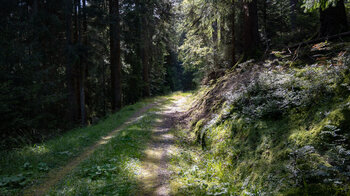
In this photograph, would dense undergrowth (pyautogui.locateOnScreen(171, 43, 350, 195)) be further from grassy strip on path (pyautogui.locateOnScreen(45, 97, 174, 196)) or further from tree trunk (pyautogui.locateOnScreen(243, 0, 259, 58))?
tree trunk (pyautogui.locateOnScreen(243, 0, 259, 58))

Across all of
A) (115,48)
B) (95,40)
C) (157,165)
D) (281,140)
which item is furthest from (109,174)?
(95,40)

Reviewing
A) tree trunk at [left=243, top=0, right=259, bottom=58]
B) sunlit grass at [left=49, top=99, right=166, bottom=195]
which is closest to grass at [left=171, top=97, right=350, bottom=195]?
sunlit grass at [left=49, top=99, right=166, bottom=195]

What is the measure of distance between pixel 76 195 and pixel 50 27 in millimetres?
17676

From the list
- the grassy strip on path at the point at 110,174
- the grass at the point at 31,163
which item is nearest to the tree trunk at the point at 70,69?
the grass at the point at 31,163

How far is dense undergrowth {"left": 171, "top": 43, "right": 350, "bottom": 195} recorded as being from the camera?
3.27 meters

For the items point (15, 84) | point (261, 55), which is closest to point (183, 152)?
point (261, 55)

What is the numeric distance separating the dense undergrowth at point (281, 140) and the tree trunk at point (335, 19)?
3.65ft

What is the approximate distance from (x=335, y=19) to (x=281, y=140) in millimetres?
5812

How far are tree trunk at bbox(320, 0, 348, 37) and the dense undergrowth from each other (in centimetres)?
111

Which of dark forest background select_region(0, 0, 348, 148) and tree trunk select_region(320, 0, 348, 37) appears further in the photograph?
dark forest background select_region(0, 0, 348, 148)

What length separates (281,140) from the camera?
4398 millimetres

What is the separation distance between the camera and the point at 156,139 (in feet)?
30.0

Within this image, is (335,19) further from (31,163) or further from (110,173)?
(31,163)

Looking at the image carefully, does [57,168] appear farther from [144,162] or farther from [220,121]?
[220,121]
